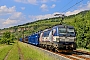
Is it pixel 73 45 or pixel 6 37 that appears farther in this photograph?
pixel 6 37

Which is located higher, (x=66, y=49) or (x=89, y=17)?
(x=89, y=17)

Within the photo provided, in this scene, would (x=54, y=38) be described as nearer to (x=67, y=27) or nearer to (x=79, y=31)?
(x=67, y=27)

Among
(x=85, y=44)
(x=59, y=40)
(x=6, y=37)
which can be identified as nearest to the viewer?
(x=59, y=40)

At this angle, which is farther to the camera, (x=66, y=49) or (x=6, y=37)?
(x=6, y=37)

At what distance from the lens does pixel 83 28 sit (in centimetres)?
5431

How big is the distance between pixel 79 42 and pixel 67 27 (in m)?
26.7

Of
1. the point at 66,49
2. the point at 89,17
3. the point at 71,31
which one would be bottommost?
the point at 66,49

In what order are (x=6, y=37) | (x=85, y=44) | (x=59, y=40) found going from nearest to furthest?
(x=59, y=40) → (x=85, y=44) → (x=6, y=37)

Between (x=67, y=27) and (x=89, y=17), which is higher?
(x=89, y=17)

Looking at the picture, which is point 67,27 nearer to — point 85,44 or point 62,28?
point 62,28

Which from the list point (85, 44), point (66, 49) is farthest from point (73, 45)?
point (85, 44)

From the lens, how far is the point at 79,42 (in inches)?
2115

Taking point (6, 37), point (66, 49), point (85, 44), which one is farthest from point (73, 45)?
point (6, 37)

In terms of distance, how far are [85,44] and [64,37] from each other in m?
27.0
